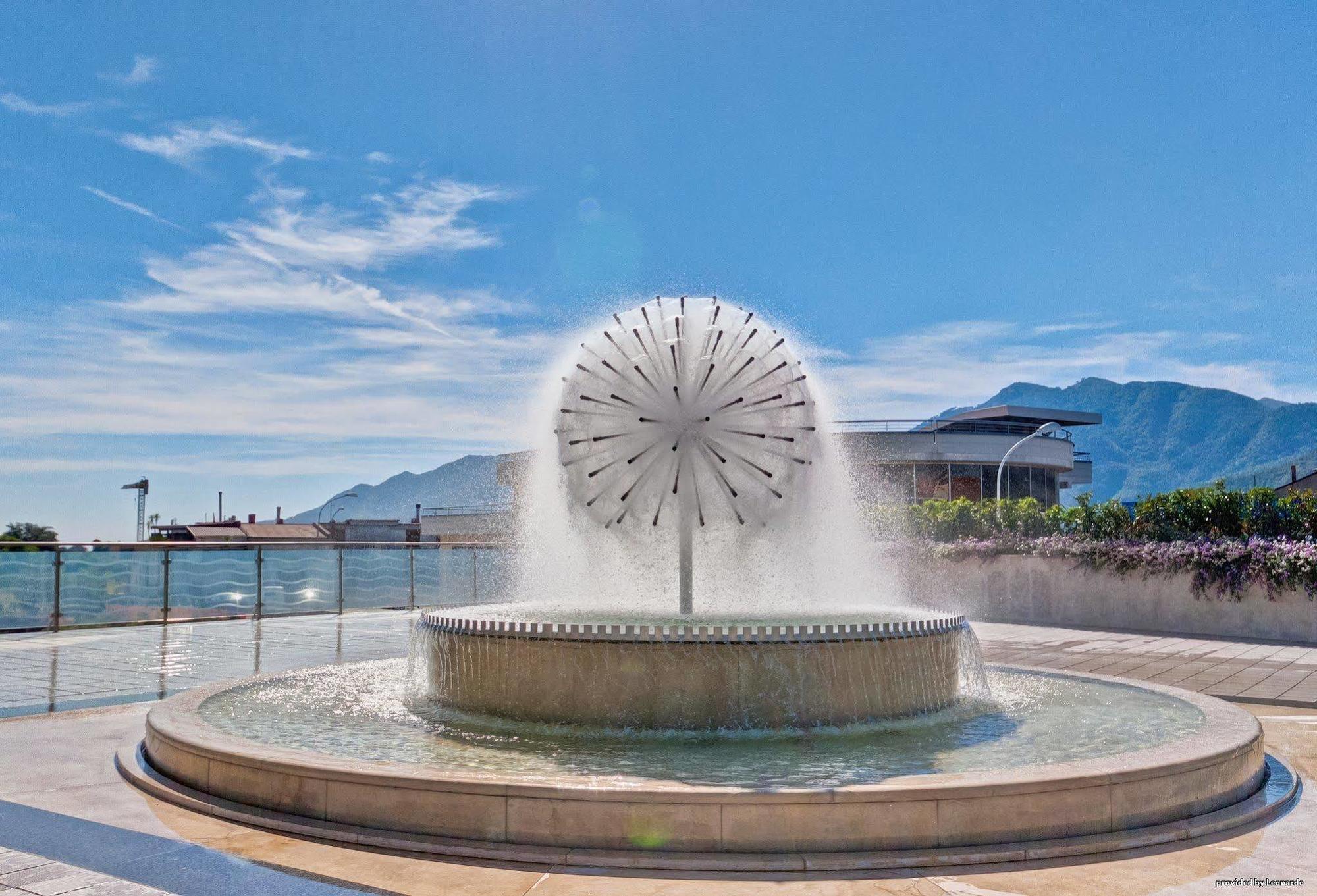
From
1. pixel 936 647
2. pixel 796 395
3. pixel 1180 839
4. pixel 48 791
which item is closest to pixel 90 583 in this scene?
pixel 48 791

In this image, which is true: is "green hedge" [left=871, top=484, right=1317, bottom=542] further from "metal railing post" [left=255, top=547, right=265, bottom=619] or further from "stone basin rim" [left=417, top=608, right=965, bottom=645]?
A: "metal railing post" [left=255, top=547, right=265, bottom=619]

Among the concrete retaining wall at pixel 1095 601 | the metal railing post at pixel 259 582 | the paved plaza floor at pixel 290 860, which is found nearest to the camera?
the paved plaza floor at pixel 290 860

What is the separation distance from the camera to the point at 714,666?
790 cm

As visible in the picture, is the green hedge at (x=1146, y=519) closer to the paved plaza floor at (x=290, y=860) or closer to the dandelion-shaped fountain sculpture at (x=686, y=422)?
the paved plaza floor at (x=290, y=860)

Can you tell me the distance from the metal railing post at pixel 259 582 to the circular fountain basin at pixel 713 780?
12709 millimetres

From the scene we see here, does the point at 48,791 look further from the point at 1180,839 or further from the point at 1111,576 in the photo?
the point at 1111,576

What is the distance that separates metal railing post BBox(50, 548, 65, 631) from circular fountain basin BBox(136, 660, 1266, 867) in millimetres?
10626

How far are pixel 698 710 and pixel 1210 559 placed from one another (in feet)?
50.7

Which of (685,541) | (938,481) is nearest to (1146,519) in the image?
(685,541)

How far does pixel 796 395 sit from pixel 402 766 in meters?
5.59

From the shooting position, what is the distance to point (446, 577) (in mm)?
25219

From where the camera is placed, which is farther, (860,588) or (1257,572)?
(1257,572)

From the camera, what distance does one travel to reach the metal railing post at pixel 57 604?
17.3 meters

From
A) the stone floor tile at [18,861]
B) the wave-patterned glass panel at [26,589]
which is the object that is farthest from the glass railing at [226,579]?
the stone floor tile at [18,861]
